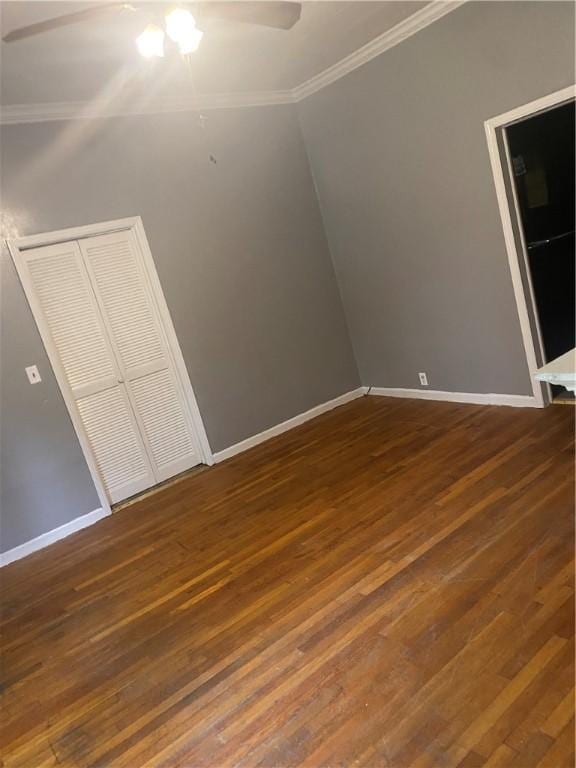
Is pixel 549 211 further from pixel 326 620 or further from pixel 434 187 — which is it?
pixel 326 620

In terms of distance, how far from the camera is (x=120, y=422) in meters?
4.00

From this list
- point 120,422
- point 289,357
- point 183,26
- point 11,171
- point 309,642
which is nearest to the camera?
point 183,26

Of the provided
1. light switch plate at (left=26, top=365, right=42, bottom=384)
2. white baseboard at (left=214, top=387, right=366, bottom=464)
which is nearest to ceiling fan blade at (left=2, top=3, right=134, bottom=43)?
light switch plate at (left=26, top=365, right=42, bottom=384)

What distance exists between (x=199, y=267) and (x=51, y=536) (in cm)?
226

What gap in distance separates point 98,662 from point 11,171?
2.99 metres

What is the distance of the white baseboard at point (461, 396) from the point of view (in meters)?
3.79

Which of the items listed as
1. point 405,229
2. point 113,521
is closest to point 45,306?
point 113,521

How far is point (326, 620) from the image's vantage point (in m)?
2.21

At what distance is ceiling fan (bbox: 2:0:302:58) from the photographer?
1.95 metres

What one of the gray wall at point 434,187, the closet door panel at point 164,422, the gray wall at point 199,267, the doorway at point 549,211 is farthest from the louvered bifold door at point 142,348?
the doorway at point 549,211

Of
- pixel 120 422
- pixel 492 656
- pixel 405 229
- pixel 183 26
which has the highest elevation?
pixel 183 26

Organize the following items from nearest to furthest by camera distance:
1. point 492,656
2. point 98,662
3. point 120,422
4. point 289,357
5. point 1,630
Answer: point 492,656 < point 98,662 < point 1,630 < point 120,422 < point 289,357

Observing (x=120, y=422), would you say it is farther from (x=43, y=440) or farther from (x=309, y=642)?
→ (x=309, y=642)

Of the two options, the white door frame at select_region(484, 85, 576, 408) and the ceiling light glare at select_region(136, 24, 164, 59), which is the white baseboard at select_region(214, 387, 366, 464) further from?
the ceiling light glare at select_region(136, 24, 164, 59)
